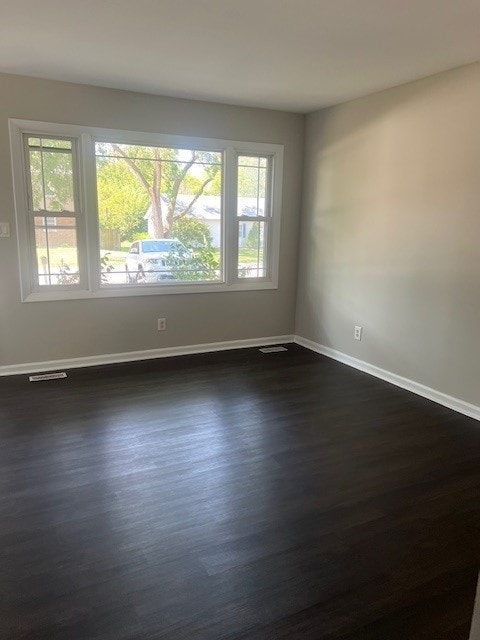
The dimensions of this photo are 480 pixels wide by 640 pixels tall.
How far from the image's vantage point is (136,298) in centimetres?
461

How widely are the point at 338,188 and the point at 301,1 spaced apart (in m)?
2.44

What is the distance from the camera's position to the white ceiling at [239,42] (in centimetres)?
245

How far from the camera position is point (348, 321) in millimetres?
4680

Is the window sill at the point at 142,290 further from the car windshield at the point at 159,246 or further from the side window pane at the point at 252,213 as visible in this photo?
the car windshield at the point at 159,246

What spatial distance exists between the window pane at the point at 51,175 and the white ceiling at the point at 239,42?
0.58 meters

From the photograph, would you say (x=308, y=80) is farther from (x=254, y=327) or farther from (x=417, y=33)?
(x=254, y=327)

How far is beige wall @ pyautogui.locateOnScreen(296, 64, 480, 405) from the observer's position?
11.2 ft

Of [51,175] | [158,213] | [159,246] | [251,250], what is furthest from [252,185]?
[51,175]

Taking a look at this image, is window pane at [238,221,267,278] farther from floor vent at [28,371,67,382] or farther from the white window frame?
floor vent at [28,371,67,382]

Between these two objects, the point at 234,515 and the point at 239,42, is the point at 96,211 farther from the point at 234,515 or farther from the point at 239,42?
the point at 234,515

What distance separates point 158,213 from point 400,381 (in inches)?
110

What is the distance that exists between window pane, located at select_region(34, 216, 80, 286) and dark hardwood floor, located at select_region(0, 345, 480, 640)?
1.07m

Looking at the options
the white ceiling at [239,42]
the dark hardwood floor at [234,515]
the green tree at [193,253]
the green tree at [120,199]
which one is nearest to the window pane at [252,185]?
the green tree at [193,253]

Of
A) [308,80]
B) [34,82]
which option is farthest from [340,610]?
[34,82]
